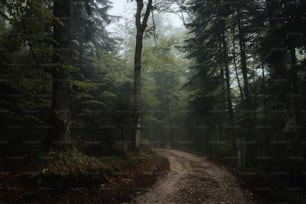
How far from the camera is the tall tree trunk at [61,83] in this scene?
27.3ft

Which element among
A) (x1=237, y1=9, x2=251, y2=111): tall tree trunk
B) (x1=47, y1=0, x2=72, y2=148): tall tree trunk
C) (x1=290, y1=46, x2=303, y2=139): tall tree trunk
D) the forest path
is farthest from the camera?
(x1=237, y1=9, x2=251, y2=111): tall tree trunk

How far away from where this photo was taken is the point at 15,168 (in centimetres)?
800

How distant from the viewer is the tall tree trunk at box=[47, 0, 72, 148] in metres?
8.31

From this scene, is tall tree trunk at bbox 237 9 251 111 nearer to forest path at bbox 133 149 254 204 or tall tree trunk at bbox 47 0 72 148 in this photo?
forest path at bbox 133 149 254 204

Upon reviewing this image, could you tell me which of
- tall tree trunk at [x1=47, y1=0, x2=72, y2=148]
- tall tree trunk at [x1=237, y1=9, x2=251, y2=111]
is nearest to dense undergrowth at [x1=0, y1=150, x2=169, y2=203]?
tall tree trunk at [x1=47, y1=0, x2=72, y2=148]

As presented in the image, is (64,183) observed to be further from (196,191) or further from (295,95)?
(295,95)

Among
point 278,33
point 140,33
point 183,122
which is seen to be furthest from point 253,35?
point 183,122

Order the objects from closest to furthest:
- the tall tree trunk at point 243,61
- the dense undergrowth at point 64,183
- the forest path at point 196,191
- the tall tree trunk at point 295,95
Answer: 1. the dense undergrowth at point 64,183
2. the forest path at point 196,191
3. the tall tree trunk at point 295,95
4. the tall tree trunk at point 243,61

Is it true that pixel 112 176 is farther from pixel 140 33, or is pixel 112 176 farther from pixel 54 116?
pixel 140 33

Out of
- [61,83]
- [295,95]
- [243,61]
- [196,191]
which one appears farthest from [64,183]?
[243,61]

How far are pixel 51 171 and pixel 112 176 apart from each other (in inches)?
107

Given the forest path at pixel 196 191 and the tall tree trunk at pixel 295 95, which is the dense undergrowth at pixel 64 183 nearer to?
the forest path at pixel 196 191

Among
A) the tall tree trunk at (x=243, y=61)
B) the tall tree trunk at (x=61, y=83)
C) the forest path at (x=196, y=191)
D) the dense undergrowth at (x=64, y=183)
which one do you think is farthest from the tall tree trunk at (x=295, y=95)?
the tall tree trunk at (x=61, y=83)

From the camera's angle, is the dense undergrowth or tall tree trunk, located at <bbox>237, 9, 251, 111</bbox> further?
tall tree trunk, located at <bbox>237, 9, 251, 111</bbox>
